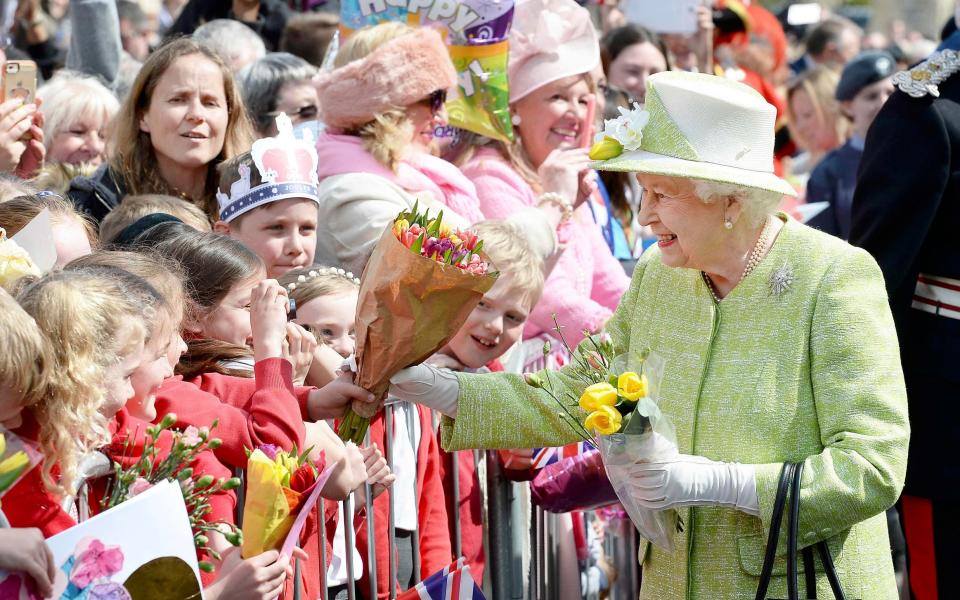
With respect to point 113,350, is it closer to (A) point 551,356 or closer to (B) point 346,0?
(A) point 551,356

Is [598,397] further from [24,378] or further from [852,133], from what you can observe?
[852,133]

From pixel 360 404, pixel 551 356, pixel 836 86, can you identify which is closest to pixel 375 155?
pixel 551 356

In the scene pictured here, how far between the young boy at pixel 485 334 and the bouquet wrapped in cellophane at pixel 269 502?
148cm

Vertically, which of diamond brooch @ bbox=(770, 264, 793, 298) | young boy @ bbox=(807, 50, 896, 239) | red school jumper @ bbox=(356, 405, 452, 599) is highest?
diamond brooch @ bbox=(770, 264, 793, 298)

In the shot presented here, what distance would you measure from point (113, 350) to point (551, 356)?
247cm

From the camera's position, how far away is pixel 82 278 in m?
2.95

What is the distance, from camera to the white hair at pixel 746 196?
3295 mm

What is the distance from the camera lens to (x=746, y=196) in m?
3.34

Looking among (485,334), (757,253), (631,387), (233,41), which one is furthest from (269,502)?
(233,41)

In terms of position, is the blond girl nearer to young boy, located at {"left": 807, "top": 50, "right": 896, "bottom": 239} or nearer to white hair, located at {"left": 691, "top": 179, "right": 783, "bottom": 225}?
white hair, located at {"left": 691, "top": 179, "right": 783, "bottom": 225}

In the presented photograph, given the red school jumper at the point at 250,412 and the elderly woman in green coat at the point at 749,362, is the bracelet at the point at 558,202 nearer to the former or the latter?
the elderly woman in green coat at the point at 749,362

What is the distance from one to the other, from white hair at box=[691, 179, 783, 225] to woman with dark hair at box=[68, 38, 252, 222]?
2.29m

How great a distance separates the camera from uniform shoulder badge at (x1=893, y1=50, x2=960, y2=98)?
4465 mm

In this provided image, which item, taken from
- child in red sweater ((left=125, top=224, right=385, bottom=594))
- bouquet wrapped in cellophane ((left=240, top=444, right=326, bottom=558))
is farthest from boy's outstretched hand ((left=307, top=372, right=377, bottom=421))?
bouquet wrapped in cellophane ((left=240, top=444, right=326, bottom=558))
